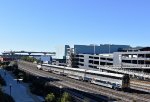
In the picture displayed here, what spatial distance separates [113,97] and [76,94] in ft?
30.7

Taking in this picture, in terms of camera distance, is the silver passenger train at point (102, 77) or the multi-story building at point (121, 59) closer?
the silver passenger train at point (102, 77)

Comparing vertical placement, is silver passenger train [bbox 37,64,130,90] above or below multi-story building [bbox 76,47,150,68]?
below

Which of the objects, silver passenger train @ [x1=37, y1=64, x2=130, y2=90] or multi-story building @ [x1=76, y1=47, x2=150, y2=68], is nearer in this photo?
silver passenger train @ [x1=37, y1=64, x2=130, y2=90]

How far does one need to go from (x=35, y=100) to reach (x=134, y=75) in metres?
51.1

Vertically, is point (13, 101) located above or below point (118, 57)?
below

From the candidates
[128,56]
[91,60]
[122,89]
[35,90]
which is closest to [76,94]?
[122,89]

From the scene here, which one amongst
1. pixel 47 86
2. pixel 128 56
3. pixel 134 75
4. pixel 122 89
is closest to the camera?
pixel 122 89

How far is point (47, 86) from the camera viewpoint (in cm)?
9719

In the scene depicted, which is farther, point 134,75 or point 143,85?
point 134,75

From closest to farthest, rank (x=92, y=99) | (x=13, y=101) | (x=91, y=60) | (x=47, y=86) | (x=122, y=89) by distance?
1. (x=92, y=99)
2. (x=13, y=101)
3. (x=122, y=89)
4. (x=47, y=86)
5. (x=91, y=60)

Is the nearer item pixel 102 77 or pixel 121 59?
pixel 102 77

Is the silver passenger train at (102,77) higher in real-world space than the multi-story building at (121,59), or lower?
lower

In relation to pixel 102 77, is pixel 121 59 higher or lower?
higher

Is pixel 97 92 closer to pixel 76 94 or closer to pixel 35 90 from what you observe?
pixel 76 94
